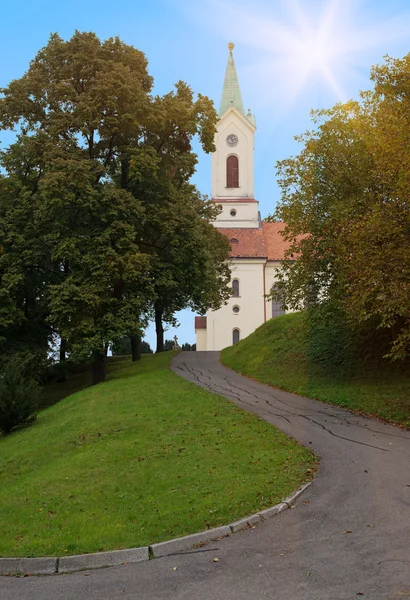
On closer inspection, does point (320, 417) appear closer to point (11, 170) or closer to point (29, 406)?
point (29, 406)

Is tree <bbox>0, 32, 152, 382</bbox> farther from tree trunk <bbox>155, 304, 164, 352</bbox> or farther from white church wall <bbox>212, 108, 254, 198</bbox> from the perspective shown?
white church wall <bbox>212, 108, 254, 198</bbox>

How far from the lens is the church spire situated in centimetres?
6825

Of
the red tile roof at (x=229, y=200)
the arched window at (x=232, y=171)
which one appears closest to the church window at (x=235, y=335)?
the red tile roof at (x=229, y=200)

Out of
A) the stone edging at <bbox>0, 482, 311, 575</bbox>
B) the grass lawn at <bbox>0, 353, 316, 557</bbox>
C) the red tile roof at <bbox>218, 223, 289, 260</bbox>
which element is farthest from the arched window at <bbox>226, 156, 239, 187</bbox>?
the stone edging at <bbox>0, 482, 311, 575</bbox>

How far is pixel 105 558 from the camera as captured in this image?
7.33 meters

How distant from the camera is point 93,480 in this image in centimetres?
1062

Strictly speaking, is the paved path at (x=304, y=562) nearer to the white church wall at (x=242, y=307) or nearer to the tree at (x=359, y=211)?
the tree at (x=359, y=211)

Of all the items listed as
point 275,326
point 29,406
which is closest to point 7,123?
point 29,406

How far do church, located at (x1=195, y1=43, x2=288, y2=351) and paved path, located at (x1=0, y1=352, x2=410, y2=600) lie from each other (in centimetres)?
4144

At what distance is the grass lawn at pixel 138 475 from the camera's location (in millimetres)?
8180

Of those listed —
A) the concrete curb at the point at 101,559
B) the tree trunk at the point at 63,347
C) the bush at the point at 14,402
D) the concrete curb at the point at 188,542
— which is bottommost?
the concrete curb at the point at 101,559

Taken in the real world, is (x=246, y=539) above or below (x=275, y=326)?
below

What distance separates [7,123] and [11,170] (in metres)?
2.55

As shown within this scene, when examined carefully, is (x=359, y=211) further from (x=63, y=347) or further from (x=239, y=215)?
(x=239, y=215)
